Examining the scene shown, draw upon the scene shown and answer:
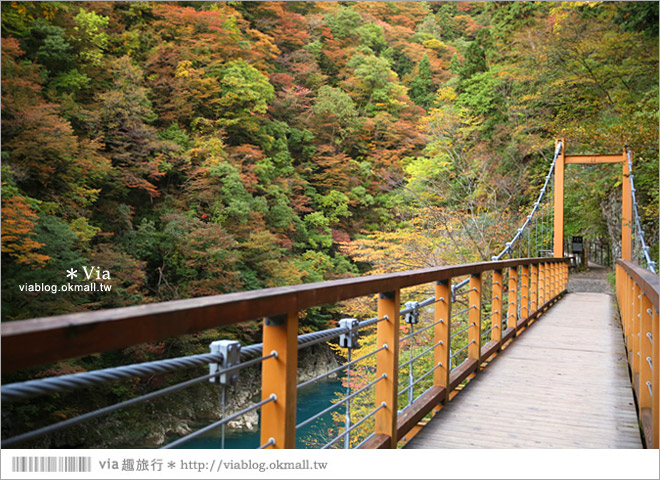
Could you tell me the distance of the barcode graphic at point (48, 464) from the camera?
4.49 feet

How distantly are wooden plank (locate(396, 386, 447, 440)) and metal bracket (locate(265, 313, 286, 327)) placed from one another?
3.99 feet

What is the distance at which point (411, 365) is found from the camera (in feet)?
9.67

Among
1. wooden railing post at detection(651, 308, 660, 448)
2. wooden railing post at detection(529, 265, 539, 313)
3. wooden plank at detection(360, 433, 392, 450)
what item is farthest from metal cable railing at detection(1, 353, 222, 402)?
wooden railing post at detection(529, 265, 539, 313)

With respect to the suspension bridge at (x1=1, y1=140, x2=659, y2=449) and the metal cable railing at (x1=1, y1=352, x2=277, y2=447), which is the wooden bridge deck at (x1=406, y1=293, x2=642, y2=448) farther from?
the metal cable railing at (x1=1, y1=352, x2=277, y2=447)

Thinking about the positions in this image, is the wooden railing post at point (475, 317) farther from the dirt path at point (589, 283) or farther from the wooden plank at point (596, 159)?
the dirt path at point (589, 283)

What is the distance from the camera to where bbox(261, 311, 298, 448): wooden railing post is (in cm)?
158

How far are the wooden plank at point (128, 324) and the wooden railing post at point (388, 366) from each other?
2.34ft

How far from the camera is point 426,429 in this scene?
9.43 feet

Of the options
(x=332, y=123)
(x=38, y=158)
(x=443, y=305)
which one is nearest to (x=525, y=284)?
(x=443, y=305)

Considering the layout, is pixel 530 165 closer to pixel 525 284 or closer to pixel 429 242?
pixel 429 242

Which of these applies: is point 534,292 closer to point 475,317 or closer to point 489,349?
point 489,349

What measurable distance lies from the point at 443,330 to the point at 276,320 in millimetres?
1930

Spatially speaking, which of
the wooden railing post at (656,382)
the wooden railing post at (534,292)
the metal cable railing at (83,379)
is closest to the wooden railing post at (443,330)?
the wooden railing post at (656,382)

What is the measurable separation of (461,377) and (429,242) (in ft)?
29.6
